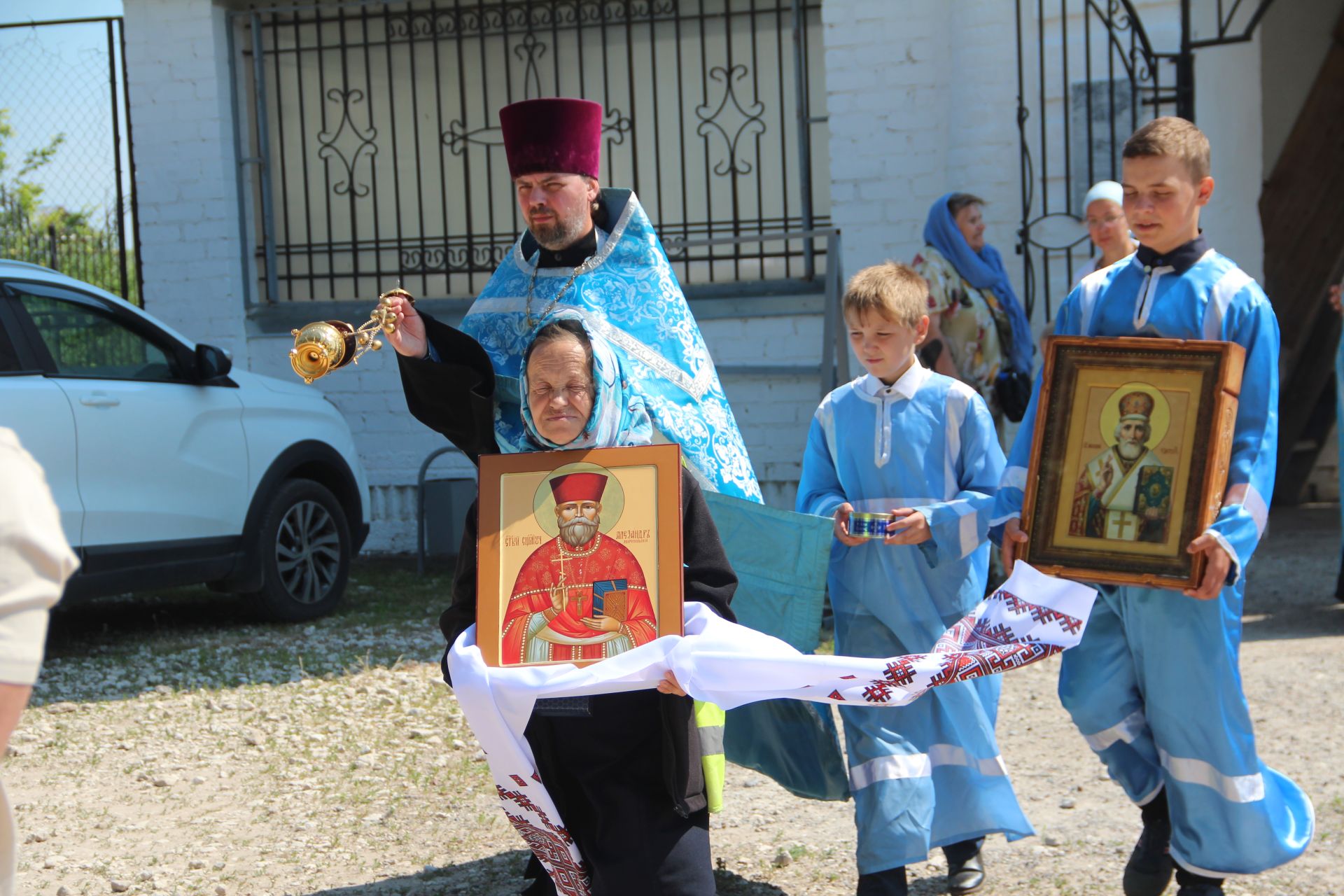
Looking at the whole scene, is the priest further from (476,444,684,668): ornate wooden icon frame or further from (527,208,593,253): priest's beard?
(476,444,684,668): ornate wooden icon frame

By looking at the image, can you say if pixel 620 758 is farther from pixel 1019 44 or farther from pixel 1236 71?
pixel 1236 71

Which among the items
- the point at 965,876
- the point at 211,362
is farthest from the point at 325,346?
the point at 211,362

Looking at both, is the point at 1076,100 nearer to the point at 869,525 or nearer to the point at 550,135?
the point at 550,135

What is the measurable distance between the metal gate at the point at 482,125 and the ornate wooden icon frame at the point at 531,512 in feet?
21.4

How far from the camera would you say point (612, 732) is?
290cm

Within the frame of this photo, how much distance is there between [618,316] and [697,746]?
1.23 metres

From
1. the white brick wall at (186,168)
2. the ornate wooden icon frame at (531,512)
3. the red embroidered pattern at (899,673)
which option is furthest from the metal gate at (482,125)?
the red embroidered pattern at (899,673)

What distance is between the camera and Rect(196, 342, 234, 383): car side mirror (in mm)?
6910

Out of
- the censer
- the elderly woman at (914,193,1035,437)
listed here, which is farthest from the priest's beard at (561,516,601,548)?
the elderly woman at (914,193,1035,437)

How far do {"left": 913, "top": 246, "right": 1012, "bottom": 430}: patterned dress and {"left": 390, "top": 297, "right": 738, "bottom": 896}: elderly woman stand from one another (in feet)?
12.7

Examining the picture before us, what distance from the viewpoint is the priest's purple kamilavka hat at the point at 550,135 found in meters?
3.62

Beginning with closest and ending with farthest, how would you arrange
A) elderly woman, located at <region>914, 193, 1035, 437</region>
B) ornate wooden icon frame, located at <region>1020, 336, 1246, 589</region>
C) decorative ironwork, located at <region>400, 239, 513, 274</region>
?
ornate wooden icon frame, located at <region>1020, 336, 1246, 589</region> → elderly woman, located at <region>914, 193, 1035, 437</region> → decorative ironwork, located at <region>400, 239, 513, 274</region>

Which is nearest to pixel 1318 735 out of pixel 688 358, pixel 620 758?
pixel 688 358

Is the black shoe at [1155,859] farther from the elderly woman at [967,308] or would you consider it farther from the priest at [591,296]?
the elderly woman at [967,308]
